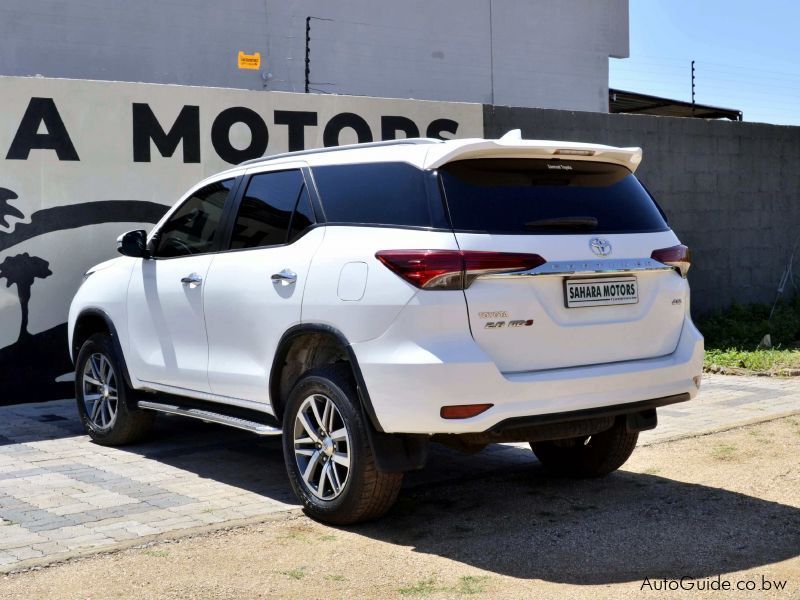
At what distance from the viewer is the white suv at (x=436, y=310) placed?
516cm

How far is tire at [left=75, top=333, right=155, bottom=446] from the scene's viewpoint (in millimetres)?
7676

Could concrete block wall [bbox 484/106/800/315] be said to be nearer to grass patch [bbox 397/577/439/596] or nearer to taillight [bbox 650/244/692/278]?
taillight [bbox 650/244/692/278]

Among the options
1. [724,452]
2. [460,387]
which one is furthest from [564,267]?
[724,452]

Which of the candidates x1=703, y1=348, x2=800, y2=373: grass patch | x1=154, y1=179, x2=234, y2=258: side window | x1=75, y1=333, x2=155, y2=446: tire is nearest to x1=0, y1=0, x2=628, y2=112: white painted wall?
x1=75, y1=333, x2=155, y2=446: tire

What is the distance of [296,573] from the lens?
16.2ft

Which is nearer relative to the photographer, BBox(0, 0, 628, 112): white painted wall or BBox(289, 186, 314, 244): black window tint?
BBox(289, 186, 314, 244): black window tint

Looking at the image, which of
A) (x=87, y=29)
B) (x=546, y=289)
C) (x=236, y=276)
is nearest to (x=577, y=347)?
(x=546, y=289)

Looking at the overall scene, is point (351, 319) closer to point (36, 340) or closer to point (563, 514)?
point (563, 514)

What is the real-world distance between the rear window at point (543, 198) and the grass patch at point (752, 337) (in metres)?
5.49

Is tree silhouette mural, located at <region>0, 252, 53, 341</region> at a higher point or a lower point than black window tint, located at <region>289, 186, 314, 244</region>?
lower

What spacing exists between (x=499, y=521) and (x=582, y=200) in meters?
1.71

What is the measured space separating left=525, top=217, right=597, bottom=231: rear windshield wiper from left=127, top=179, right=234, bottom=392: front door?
2.24 meters

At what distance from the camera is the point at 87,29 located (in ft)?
55.9

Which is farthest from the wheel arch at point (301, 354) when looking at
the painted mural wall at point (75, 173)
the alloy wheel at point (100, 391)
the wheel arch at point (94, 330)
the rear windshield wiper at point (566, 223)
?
the painted mural wall at point (75, 173)
